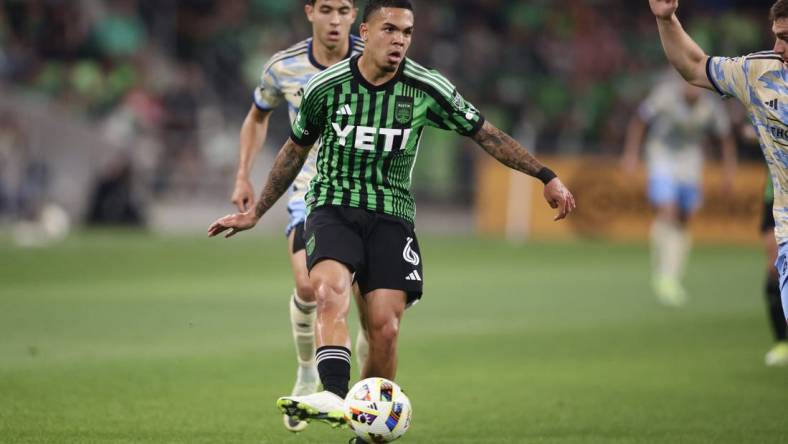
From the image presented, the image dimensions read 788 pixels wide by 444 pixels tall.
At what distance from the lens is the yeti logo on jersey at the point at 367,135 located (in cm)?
671

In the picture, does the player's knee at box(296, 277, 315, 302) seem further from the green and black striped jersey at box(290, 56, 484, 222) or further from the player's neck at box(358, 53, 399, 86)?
the player's neck at box(358, 53, 399, 86)

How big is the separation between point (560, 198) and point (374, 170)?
1.04m

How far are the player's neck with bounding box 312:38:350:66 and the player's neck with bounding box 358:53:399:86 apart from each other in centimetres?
150

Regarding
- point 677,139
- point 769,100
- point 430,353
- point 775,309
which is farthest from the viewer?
point 677,139

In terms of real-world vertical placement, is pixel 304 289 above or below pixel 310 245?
below

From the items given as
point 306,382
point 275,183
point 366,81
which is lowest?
point 306,382

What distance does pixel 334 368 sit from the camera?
21.0ft

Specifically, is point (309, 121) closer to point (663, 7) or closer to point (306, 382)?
point (663, 7)

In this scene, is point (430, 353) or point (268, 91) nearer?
point (268, 91)

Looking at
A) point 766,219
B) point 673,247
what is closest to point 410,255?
point 766,219

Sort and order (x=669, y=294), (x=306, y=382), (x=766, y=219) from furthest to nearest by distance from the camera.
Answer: (x=669, y=294) → (x=766, y=219) → (x=306, y=382)

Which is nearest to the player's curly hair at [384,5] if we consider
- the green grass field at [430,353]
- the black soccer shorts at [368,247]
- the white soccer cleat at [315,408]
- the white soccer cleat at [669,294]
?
the black soccer shorts at [368,247]

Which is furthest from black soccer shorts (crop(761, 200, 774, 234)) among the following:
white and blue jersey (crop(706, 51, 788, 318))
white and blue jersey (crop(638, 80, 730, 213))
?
white and blue jersey (crop(638, 80, 730, 213))

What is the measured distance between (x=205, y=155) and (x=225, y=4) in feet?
13.7
